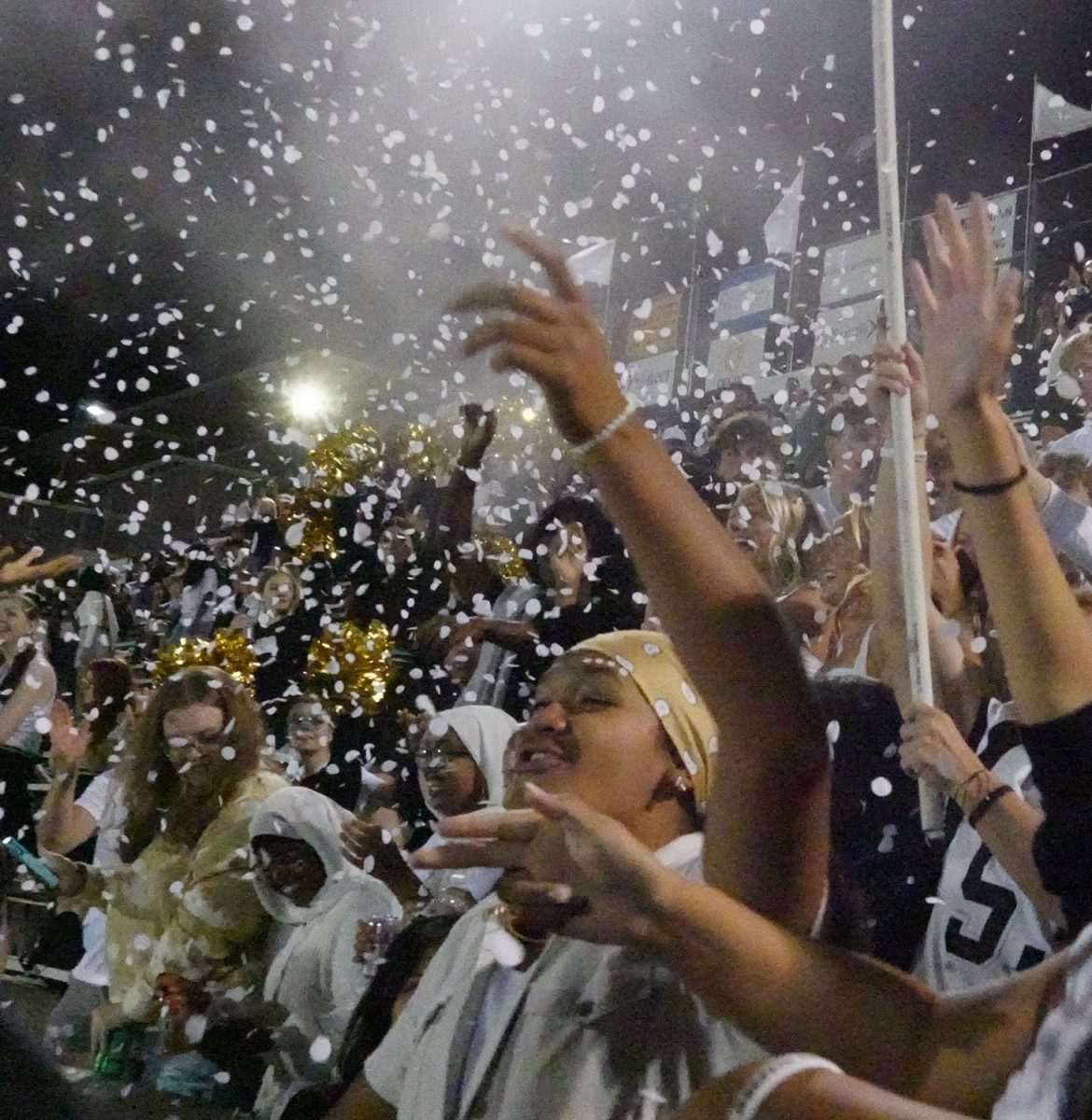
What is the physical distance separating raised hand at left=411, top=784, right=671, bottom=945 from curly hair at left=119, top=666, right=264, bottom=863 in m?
0.90

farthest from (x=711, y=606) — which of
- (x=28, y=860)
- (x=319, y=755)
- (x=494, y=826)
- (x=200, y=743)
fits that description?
(x=28, y=860)

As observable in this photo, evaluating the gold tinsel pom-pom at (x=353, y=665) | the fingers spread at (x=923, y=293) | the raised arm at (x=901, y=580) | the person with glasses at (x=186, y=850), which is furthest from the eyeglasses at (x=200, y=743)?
the fingers spread at (x=923, y=293)

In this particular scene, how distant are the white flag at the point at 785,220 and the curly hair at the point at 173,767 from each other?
0.90 metres

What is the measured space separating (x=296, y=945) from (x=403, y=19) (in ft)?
3.76

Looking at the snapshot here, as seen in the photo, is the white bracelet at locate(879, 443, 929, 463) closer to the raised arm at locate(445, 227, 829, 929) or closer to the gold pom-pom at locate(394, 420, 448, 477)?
the raised arm at locate(445, 227, 829, 929)

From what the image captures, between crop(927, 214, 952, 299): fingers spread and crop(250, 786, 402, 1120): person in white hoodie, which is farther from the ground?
crop(927, 214, 952, 299): fingers spread

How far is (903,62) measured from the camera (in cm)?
108

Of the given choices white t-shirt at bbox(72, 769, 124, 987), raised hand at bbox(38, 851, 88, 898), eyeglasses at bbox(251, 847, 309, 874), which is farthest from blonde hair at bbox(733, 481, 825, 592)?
raised hand at bbox(38, 851, 88, 898)

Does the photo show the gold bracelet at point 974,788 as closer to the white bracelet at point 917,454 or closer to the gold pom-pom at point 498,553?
the white bracelet at point 917,454

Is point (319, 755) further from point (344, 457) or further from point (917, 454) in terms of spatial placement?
point (917, 454)

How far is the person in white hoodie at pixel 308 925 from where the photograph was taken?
1249 mm

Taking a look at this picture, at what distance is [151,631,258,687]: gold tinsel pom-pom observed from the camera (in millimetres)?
1737

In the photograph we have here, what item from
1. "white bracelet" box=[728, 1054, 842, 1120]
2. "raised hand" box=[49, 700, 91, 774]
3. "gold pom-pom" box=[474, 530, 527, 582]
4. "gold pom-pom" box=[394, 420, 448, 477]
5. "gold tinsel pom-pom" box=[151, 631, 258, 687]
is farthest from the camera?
"raised hand" box=[49, 700, 91, 774]

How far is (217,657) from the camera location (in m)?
1.78
